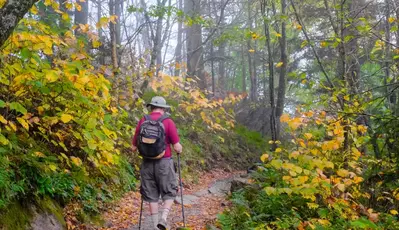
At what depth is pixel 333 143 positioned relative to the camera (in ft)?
17.5

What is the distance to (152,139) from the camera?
4840 millimetres

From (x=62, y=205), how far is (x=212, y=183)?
597 cm

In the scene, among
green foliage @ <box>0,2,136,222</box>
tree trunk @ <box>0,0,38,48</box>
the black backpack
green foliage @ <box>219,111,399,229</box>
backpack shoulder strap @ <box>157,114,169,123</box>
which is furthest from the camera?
backpack shoulder strap @ <box>157,114,169,123</box>

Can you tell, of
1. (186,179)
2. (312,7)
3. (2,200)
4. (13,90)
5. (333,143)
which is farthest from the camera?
(312,7)

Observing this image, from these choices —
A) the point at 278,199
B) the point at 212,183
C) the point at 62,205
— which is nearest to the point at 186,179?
the point at 212,183

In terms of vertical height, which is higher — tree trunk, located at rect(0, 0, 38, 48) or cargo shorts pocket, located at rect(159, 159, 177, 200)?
tree trunk, located at rect(0, 0, 38, 48)

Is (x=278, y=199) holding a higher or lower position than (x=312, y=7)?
lower

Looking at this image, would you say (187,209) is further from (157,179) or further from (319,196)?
(319,196)

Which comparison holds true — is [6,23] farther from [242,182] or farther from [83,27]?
[242,182]

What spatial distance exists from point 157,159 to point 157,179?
294 mm

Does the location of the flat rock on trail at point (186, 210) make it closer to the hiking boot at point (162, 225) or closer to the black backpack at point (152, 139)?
the hiking boot at point (162, 225)

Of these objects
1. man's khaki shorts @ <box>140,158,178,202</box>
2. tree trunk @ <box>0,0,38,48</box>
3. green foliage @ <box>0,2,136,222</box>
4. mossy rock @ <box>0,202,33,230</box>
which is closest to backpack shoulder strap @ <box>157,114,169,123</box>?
man's khaki shorts @ <box>140,158,178,202</box>

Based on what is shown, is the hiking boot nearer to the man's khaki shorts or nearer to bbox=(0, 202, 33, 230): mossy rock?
the man's khaki shorts

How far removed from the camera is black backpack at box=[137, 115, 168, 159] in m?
4.85
